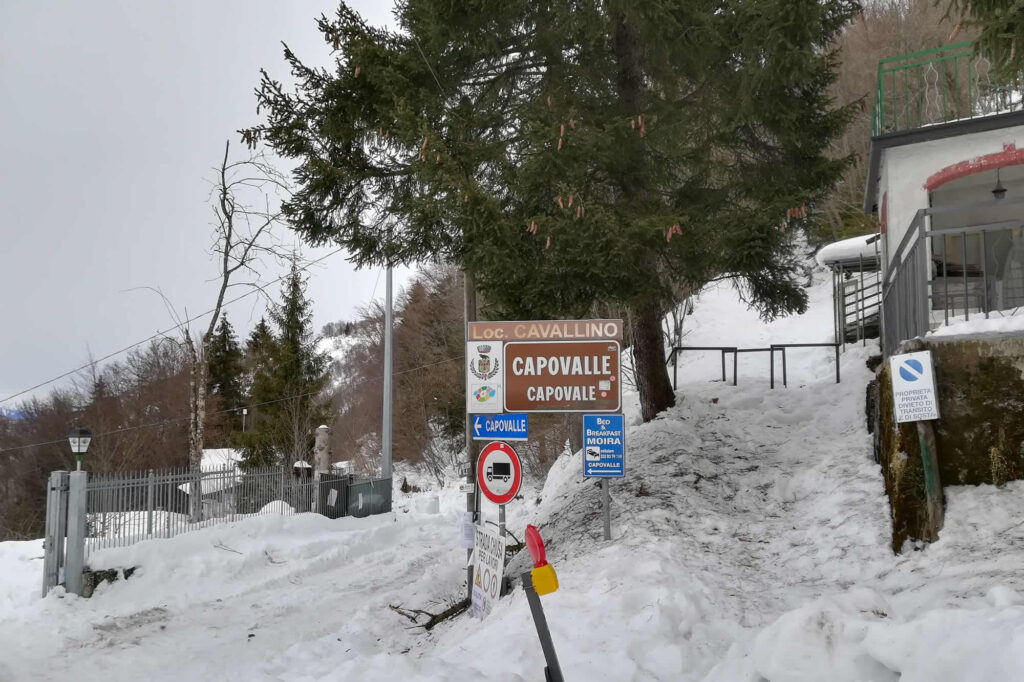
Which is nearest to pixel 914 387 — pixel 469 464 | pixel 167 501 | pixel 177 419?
pixel 469 464

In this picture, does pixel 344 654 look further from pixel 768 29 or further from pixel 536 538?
pixel 768 29

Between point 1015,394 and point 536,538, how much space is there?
4.76 m

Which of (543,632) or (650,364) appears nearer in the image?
(543,632)

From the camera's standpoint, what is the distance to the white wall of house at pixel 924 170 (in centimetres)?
1033

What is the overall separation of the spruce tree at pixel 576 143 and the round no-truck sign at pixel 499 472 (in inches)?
110

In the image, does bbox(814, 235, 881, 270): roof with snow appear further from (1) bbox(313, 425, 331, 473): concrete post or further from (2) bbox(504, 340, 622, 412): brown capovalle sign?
(1) bbox(313, 425, 331, 473): concrete post

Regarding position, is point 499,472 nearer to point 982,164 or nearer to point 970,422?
point 970,422

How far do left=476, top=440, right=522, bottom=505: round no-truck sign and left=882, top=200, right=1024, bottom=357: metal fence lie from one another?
4.25 meters

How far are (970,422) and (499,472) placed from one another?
445 cm

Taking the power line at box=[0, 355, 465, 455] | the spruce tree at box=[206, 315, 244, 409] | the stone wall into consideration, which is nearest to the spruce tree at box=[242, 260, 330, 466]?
the power line at box=[0, 355, 465, 455]

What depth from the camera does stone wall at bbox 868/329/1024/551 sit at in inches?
249

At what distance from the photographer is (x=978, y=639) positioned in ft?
12.1

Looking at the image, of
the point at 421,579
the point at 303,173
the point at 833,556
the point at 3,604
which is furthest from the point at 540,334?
the point at 3,604

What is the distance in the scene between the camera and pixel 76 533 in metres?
11.1
